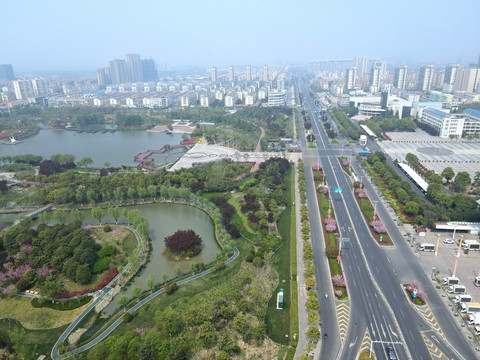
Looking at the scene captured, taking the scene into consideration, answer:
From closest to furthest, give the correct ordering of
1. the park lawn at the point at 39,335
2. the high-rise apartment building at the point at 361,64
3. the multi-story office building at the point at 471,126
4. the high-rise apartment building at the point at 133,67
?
the park lawn at the point at 39,335, the multi-story office building at the point at 471,126, the high-rise apartment building at the point at 133,67, the high-rise apartment building at the point at 361,64

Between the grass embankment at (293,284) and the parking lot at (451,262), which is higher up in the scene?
the grass embankment at (293,284)

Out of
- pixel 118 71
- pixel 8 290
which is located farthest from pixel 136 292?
pixel 118 71

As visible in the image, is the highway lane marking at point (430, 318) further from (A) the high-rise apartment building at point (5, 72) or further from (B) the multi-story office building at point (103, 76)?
(A) the high-rise apartment building at point (5, 72)

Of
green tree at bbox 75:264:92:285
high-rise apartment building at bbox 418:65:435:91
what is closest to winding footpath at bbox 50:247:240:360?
green tree at bbox 75:264:92:285

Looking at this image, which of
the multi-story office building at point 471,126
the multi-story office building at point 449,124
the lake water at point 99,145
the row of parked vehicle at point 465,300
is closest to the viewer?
the row of parked vehicle at point 465,300

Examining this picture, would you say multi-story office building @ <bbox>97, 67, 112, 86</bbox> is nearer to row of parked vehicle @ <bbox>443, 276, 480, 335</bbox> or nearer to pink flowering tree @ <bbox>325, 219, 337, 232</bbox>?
pink flowering tree @ <bbox>325, 219, 337, 232</bbox>

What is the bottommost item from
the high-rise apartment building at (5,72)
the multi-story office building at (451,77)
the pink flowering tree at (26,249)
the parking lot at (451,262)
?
the parking lot at (451,262)

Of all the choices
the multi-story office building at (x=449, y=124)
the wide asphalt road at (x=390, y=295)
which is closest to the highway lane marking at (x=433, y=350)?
the wide asphalt road at (x=390, y=295)

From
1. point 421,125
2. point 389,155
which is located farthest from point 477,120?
point 389,155
